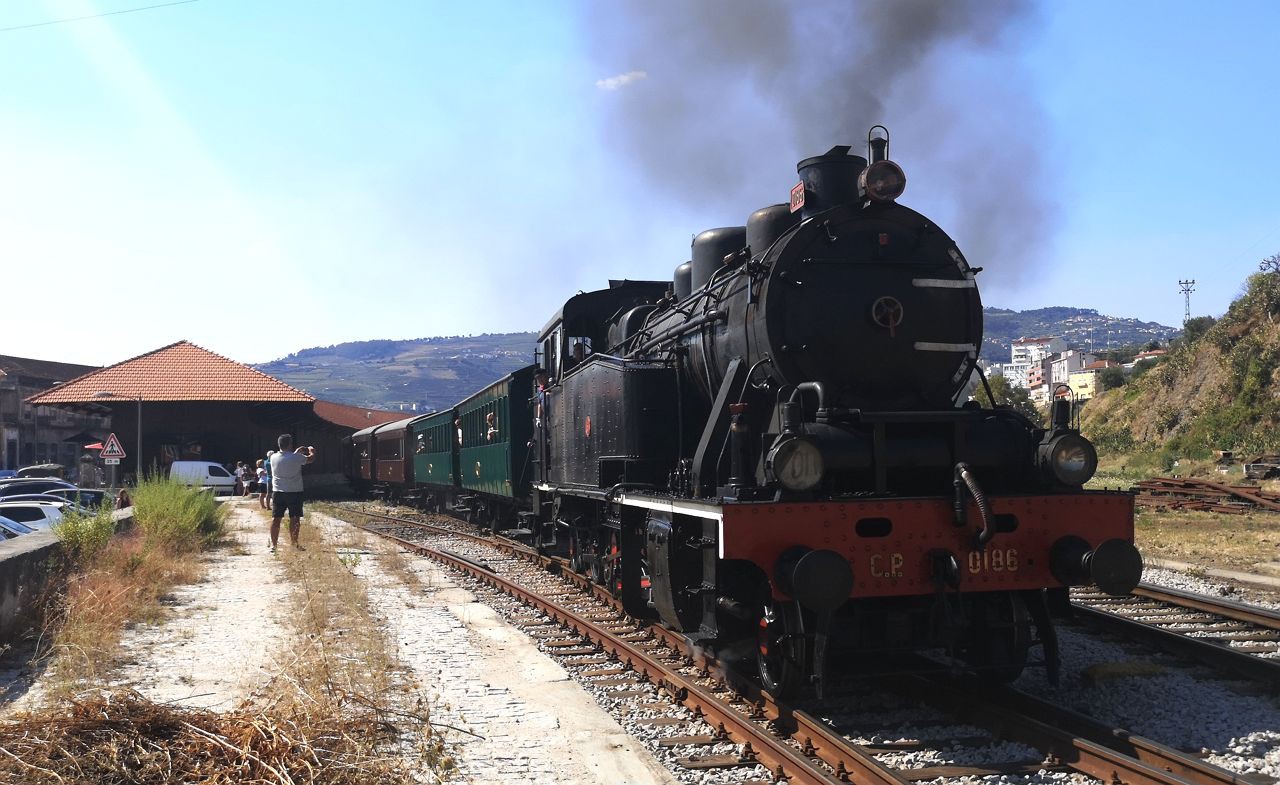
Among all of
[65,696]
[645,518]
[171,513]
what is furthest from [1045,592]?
[171,513]

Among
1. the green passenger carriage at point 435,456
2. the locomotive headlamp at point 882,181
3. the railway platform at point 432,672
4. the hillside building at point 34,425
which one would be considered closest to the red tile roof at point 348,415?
the hillside building at point 34,425

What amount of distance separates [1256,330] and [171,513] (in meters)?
34.8

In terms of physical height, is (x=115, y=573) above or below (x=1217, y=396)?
below

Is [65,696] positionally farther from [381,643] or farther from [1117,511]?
[1117,511]

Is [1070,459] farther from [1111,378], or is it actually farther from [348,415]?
[1111,378]

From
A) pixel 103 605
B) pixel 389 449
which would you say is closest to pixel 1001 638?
pixel 103 605

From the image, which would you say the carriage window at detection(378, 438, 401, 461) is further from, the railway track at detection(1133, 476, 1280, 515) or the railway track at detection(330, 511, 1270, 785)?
the railway track at detection(330, 511, 1270, 785)

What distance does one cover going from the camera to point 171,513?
1423cm

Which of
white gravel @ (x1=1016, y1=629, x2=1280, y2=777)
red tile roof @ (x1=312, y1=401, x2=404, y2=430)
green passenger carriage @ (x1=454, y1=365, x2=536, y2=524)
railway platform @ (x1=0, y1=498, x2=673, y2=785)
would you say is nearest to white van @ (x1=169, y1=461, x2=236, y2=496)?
green passenger carriage @ (x1=454, y1=365, x2=536, y2=524)

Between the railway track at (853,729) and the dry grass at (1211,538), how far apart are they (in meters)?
8.13

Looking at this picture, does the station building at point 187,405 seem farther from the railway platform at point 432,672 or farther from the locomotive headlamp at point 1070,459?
the locomotive headlamp at point 1070,459

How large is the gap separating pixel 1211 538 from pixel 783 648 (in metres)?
12.0

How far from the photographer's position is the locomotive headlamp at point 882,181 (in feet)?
21.5

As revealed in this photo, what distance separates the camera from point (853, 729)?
5570mm
